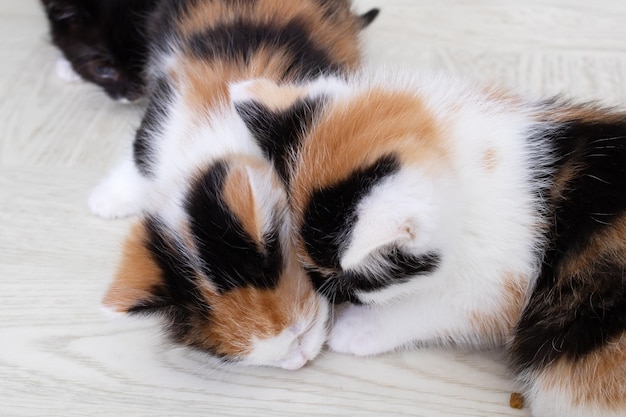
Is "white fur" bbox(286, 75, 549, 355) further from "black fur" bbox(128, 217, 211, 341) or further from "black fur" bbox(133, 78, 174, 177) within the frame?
"black fur" bbox(133, 78, 174, 177)

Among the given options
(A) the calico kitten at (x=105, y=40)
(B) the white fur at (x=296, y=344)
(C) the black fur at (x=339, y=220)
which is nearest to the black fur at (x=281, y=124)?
(C) the black fur at (x=339, y=220)

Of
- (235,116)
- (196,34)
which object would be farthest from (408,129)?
(196,34)

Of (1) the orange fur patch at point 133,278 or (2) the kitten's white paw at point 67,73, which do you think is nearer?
(1) the orange fur patch at point 133,278

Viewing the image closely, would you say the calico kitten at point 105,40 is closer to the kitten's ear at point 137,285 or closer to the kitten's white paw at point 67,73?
the kitten's white paw at point 67,73

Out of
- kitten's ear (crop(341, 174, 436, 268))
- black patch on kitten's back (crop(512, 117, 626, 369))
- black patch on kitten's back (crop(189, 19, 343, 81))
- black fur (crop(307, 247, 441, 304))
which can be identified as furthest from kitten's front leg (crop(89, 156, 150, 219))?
black patch on kitten's back (crop(512, 117, 626, 369))

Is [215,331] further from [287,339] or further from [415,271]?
[415,271]
